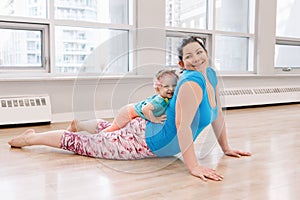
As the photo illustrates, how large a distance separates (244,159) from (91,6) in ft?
8.04

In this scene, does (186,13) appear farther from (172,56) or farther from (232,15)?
(172,56)

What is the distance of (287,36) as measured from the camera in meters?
5.50

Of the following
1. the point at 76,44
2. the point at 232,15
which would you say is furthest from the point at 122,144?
the point at 232,15

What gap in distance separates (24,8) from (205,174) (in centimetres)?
252

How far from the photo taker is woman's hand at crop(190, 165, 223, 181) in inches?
62.6

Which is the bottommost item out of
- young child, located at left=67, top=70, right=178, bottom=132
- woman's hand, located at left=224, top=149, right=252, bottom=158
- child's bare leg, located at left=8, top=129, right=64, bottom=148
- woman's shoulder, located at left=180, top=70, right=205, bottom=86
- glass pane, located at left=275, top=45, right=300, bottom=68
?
woman's hand, located at left=224, top=149, right=252, bottom=158

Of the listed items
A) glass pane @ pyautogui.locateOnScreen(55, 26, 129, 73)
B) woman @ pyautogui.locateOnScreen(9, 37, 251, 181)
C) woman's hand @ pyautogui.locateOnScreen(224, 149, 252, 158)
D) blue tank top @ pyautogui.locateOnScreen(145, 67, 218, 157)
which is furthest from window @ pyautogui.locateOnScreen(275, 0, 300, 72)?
blue tank top @ pyautogui.locateOnScreen(145, 67, 218, 157)

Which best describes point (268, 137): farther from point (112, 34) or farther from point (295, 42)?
point (295, 42)

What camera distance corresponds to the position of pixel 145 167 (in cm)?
177

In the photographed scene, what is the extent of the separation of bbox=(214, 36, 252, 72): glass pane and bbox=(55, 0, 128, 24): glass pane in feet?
4.90

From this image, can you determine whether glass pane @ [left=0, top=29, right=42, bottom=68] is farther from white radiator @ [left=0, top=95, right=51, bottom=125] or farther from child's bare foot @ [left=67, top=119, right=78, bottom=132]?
child's bare foot @ [left=67, top=119, right=78, bottom=132]

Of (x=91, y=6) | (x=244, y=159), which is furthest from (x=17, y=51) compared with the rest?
(x=244, y=159)

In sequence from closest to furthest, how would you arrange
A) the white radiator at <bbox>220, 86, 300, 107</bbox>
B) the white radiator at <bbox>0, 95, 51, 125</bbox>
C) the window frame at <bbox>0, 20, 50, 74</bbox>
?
the white radiator at <bbox>0, 95, 51, 125</bbox> < the window frame at <bbox>0, 20, 50, 74</bbox> < the white radiator at <bbox>220, 86, 300, 107</bbox>

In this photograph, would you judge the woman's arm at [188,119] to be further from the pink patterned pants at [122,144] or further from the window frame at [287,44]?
the window frame at [287,44]
